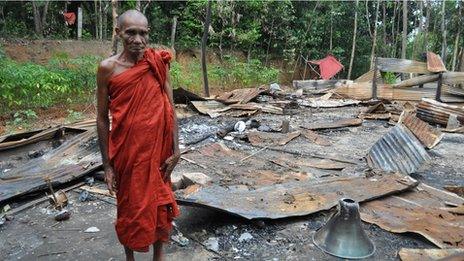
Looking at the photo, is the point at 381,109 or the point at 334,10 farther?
the point at 334,10

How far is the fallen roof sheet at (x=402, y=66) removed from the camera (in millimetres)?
10961

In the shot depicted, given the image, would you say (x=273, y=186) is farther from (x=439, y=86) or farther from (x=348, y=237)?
(x=439, y=86)

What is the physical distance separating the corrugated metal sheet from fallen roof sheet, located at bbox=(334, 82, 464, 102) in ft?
20.8

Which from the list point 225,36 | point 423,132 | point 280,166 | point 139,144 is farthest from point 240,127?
point 225,36

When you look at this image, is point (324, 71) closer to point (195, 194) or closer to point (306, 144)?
point (306, 144)

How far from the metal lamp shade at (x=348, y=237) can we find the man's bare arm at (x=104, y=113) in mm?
1790

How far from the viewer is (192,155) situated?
5.96 metres

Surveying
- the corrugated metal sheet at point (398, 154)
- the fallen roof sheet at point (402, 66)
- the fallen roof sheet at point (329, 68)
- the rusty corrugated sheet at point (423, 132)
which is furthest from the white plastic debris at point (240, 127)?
the fallen roof sheet at point (329, 68)

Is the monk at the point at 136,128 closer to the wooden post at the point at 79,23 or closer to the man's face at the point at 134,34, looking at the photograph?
the man's face at the point at 134,34

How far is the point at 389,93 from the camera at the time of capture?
11.9 meters

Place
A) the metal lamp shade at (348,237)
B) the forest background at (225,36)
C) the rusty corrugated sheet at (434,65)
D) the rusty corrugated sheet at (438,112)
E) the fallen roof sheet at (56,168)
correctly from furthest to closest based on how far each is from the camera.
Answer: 1. the forest background at (225,36)
2. the rusty corrugated sheet at (434,65)
3. the rusty corrugated sheet at (438,112)
4. the fallen roof sheet at (56,168)
5. the metal lamp shade at (348,237)

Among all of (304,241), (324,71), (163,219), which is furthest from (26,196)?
(324,71)

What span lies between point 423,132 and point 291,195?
152 inches

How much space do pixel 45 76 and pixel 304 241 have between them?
8644 mm
